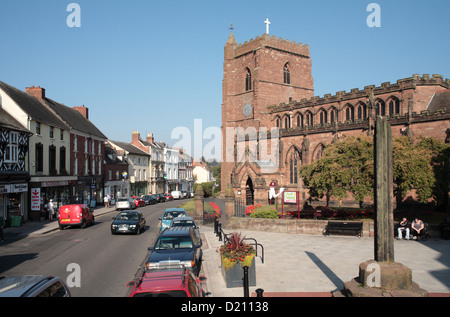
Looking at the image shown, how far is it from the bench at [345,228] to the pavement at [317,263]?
0.34m

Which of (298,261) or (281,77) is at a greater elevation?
(281,77)

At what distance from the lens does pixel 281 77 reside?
54.7 meters

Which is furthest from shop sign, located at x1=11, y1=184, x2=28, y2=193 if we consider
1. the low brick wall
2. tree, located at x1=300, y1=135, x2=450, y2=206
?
tree, located at x1=300, y1=135, x2=450, y2=206

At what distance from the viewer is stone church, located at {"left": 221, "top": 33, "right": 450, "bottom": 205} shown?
3531 cm

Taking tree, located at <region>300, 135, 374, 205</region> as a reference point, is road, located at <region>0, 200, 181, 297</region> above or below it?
below

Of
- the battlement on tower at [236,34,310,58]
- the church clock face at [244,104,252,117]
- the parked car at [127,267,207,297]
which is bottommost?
the parked car at [127,267,207,297]

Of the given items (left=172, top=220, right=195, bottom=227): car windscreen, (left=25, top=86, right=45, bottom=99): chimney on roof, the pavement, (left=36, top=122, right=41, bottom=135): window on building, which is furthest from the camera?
(left=25, top=86, right=45, bottom=99): chimney on roof

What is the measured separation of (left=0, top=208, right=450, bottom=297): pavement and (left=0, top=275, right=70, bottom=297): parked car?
4.49 metres

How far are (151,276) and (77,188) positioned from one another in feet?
120

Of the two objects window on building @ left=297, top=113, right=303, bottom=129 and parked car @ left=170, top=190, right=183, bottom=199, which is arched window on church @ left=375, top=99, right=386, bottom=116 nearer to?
window on building @ left=297, top=113, right=303, bottom=129

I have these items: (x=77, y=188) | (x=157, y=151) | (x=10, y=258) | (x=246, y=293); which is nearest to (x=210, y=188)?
(x=157, y=151)

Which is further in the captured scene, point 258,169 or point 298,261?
point 258,169

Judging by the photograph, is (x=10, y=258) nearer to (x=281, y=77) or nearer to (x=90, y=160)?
(x=90, y=160)

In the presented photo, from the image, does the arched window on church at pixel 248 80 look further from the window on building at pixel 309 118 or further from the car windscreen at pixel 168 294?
the car windscreen at pixel 168 294
